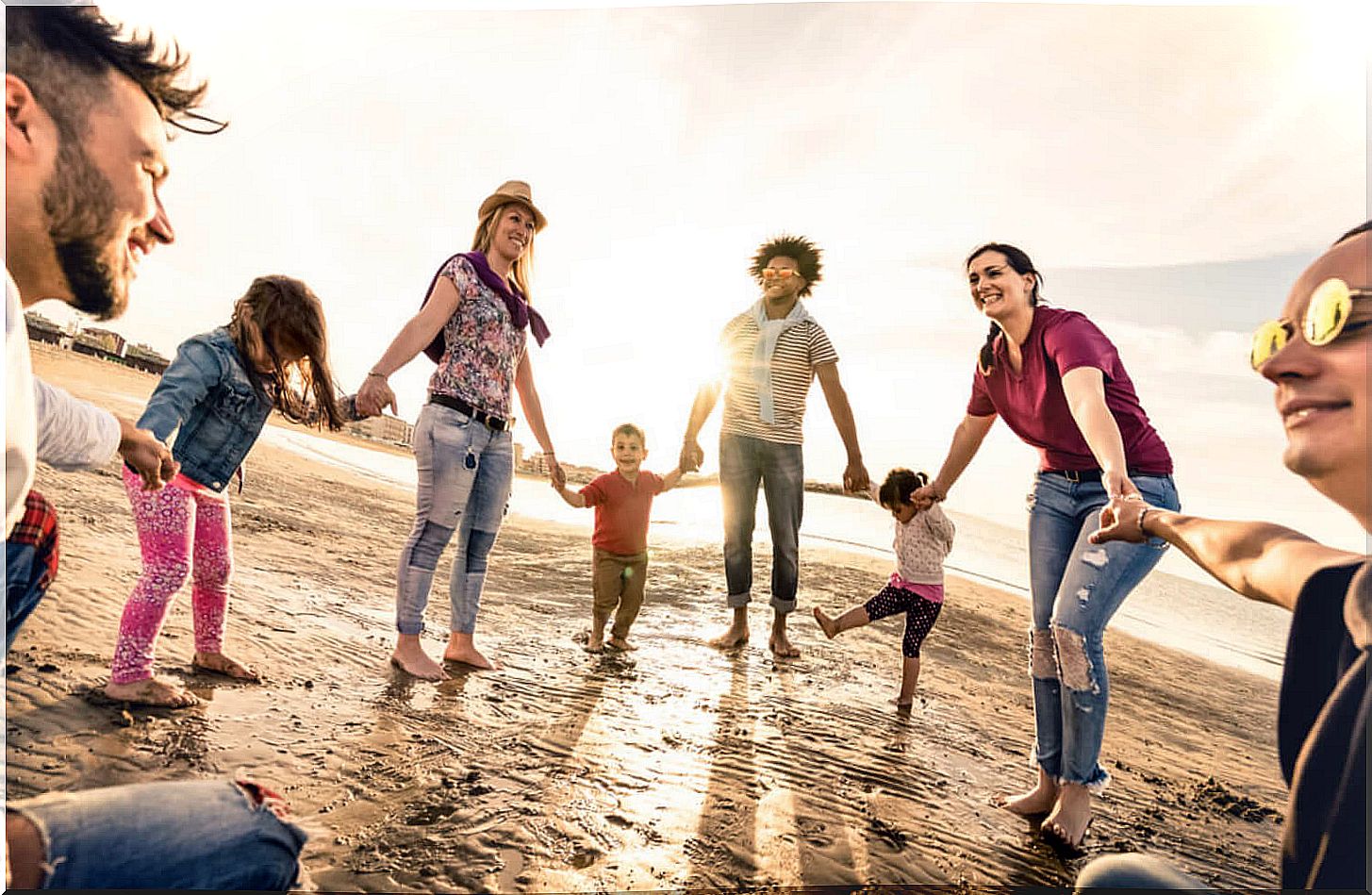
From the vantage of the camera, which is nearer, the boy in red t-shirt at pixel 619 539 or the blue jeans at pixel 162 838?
A: the blue jeans at pixel 162 838

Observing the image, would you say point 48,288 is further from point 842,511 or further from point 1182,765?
point 842,511

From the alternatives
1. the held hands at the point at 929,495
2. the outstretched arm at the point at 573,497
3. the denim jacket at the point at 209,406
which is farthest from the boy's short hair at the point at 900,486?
the denim jacket at the point at 209,406

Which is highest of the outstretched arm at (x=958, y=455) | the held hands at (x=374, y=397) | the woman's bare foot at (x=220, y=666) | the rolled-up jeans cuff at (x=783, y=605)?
the outstretched arm at (x=958, y=455)

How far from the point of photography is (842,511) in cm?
1636

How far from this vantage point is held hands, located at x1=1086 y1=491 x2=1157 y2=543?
177 centimetres

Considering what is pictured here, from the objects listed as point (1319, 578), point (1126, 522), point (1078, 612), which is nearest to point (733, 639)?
point (1078, 612)

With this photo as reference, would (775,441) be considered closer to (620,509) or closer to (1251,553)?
(620,509)

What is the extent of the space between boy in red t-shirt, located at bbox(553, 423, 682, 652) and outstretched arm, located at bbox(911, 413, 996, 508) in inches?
81.4

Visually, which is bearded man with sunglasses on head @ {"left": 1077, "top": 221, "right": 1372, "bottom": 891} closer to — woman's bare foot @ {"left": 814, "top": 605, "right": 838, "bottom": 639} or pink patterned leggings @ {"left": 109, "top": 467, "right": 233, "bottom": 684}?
woman's bare foot @ {"left": 814, "top": 605, "right": 838, "bottom": 639}

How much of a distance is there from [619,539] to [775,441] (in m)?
1.39

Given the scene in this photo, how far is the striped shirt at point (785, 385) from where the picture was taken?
5.32m

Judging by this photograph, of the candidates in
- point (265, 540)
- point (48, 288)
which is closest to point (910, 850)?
point (48, 288)

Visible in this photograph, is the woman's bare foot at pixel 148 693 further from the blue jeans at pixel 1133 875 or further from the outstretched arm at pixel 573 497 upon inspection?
the blue jeans at pixel 1133 875

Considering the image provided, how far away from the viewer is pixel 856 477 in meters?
5.38
